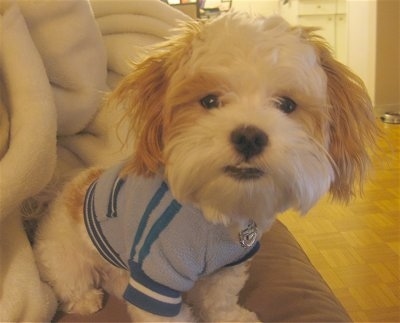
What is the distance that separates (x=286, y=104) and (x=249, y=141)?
13cm

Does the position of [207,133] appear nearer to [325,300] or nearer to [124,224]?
[124,224]

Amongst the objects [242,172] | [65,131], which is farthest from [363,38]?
[242,172]

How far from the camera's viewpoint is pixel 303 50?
0.77 metres

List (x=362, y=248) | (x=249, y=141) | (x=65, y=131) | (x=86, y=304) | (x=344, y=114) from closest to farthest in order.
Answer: (x=249, y=141)
(x=344, y=114)
(x=86, y=304)
(x=65, y=131)
(x=362, y=248)

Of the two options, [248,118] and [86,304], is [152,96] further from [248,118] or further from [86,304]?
[86,304]

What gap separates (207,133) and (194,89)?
9 centimetres

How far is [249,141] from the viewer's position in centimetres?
68

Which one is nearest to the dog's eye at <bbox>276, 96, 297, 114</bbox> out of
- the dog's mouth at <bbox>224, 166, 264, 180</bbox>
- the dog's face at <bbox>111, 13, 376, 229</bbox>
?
the dog's face at <bbox>111, 13, 376, 229</bbox>

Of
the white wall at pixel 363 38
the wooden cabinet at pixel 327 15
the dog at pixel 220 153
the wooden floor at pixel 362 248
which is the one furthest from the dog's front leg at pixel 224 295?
the wooden cabinet at pixel 327 15

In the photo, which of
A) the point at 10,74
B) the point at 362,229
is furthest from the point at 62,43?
the point at 362,229

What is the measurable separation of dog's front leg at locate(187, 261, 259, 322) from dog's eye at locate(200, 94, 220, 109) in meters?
0.35

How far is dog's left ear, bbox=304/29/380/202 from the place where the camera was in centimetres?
81

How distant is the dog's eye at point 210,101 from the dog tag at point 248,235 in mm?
227

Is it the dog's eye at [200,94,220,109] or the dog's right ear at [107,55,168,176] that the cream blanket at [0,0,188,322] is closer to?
the dog's right ear at [107,55,168,176]
